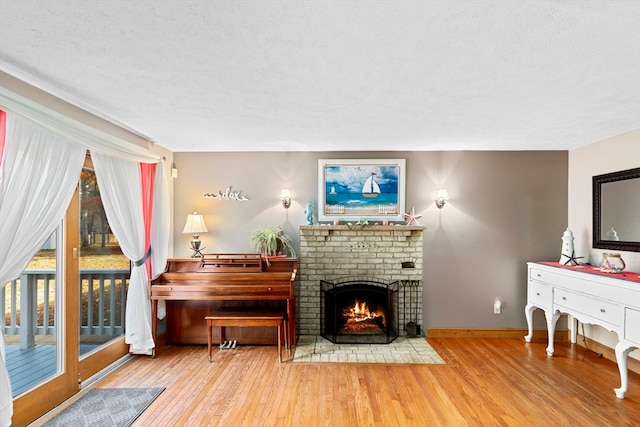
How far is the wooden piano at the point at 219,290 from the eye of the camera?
348cm

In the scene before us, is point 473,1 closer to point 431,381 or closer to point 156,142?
point 431,381

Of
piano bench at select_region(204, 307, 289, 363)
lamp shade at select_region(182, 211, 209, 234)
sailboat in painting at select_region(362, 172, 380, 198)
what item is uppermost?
sailboat in painting at select_region(362, 172, 380, 198)

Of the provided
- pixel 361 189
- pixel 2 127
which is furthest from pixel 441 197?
pixel 2 127

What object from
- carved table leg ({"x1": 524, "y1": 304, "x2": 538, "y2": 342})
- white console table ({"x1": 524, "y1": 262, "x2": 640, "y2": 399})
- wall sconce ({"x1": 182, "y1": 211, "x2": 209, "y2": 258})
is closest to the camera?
white console table ({"x1": 524, "y1": 262, "x2": 640, "y2": 399})

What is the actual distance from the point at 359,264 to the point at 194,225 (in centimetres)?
213

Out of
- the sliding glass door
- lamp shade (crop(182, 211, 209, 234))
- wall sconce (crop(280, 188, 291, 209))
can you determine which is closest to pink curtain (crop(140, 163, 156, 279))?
the sliding glass door

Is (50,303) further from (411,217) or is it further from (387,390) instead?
(411,217)

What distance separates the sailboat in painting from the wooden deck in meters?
3.40

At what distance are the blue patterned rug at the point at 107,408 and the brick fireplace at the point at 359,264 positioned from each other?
1.88 meters

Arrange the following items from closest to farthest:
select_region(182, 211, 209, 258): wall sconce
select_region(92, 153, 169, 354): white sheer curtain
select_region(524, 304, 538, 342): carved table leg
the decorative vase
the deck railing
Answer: the deck railing, select_region(92, 153, 169, 354): white sheer curtain, the decorative vase, select_region(524, 304, 538, 342): carved table leg, select_region(182, 211, 209, 258): wall sconce

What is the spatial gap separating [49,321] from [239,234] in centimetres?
207

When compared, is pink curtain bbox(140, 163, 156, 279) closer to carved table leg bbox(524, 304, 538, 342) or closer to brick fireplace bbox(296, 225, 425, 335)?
brick fireplace bbox(296, 225, 425, 335)

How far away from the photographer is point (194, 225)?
13.2 ft

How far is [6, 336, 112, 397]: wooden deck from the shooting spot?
228 centimetres
